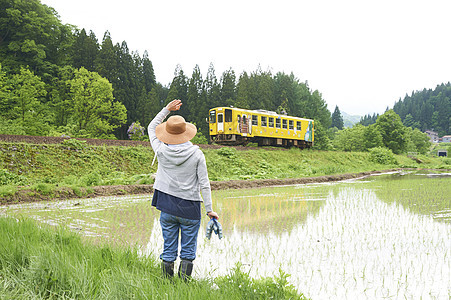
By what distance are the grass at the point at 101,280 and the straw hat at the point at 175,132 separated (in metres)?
1.21

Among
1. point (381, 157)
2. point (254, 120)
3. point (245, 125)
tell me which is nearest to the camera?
point (245, 125)

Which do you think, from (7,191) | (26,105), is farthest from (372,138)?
(7,191)

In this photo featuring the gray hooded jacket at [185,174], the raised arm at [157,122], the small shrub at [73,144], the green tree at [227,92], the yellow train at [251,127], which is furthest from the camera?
the green tree at [227,92]

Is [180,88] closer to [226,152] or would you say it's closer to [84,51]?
[84,51]

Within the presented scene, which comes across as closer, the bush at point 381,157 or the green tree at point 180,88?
the bush at point 381,157

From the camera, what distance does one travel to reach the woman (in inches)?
132

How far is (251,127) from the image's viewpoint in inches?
958

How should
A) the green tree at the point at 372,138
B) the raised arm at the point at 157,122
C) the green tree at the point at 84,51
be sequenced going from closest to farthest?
the raised arm at the point at 157,122, the green tree at the point at 84,51, the green tree at the point at 372,138

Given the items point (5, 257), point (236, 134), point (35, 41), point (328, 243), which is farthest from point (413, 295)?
point (35, 41)

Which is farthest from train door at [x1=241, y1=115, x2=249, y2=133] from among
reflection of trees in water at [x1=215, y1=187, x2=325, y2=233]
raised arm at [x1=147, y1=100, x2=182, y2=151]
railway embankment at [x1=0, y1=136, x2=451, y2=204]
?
raised arm at [x1=147, y1=100, x2=182, y2=151]

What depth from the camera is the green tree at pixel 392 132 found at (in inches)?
2083

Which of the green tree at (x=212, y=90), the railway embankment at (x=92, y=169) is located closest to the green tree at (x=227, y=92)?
the green tree at (x=212, y=90)

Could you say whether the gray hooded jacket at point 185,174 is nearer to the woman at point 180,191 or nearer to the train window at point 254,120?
the woman at point 180,191

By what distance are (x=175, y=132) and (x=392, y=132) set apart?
55.8 m
